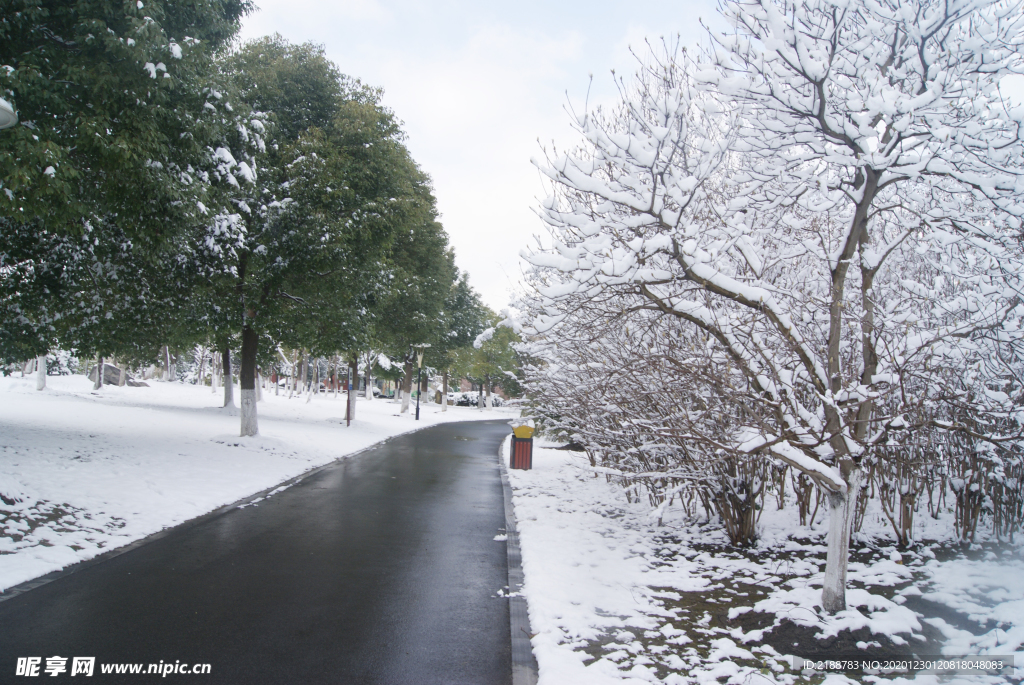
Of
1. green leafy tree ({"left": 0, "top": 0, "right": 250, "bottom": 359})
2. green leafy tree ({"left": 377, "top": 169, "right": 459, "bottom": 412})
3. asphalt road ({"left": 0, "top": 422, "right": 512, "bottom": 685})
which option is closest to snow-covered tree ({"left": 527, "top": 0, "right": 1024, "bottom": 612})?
asphalt road ({"left": 0, "top": 422, "right": 512, "bottom": 685})

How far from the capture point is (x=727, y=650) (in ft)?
15.2

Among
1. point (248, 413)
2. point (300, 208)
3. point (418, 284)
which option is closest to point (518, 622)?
point (300, 208)

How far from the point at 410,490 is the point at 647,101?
849 cm

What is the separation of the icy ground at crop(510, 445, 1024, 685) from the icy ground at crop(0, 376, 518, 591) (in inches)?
192

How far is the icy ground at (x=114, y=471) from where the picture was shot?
7.17m

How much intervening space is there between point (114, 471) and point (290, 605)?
690 cm

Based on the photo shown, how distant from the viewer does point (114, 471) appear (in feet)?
34.9

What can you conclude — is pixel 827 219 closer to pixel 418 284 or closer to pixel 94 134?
pixel 94 134

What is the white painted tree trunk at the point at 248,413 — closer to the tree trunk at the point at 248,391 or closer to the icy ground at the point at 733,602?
the tree trunk at the point at 248,391

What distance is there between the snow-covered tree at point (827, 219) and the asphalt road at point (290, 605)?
2.54 meters

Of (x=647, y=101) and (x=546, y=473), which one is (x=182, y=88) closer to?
(x=647, y=101)

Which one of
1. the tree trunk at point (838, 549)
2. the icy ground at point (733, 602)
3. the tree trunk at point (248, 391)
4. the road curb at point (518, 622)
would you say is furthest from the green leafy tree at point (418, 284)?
the tree trunk at point (838, 549)

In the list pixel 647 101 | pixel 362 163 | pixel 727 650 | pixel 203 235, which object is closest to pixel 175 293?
pixel 203 235

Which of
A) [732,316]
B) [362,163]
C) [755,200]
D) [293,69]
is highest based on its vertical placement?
[293,69]
